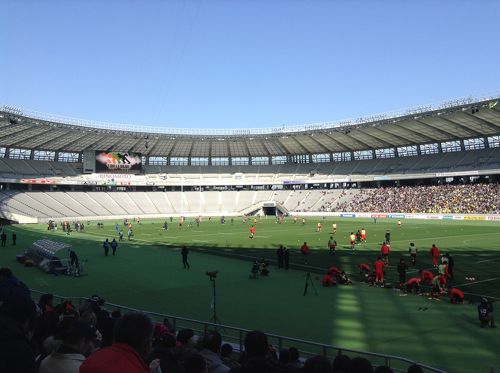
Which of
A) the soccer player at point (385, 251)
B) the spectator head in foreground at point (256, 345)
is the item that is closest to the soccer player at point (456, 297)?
the soccer player at point (385, 251)

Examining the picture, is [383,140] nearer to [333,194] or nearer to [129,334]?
[333,194]

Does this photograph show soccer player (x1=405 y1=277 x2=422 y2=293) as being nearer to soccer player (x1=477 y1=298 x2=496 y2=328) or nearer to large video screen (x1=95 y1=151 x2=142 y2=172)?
soccer player (x1=477 y1=298 x2=496 y2=328)

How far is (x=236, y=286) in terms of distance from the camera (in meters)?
20.8

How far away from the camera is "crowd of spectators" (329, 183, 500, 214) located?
2665 inches

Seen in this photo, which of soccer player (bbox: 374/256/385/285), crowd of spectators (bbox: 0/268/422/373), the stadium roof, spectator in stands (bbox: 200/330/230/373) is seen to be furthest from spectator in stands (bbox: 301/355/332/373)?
the stadium roof

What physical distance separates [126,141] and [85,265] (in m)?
65.7

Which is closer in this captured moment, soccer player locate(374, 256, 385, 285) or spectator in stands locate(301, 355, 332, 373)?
spectator in stands locate(301, 355, 332, 373)

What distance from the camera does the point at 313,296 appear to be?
1838 cm

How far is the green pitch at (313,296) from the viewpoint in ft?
40.6

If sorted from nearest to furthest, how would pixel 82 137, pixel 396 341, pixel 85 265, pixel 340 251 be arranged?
pixel 396 341 < pixel 85 265 < pixel 340 251 < pixel 82 137

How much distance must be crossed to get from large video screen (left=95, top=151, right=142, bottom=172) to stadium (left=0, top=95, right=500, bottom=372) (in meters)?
0.30

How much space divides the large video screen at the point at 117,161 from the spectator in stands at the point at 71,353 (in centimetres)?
9103

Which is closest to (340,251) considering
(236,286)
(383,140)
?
(236,286)

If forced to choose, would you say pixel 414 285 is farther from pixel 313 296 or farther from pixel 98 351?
pixel 98 351
